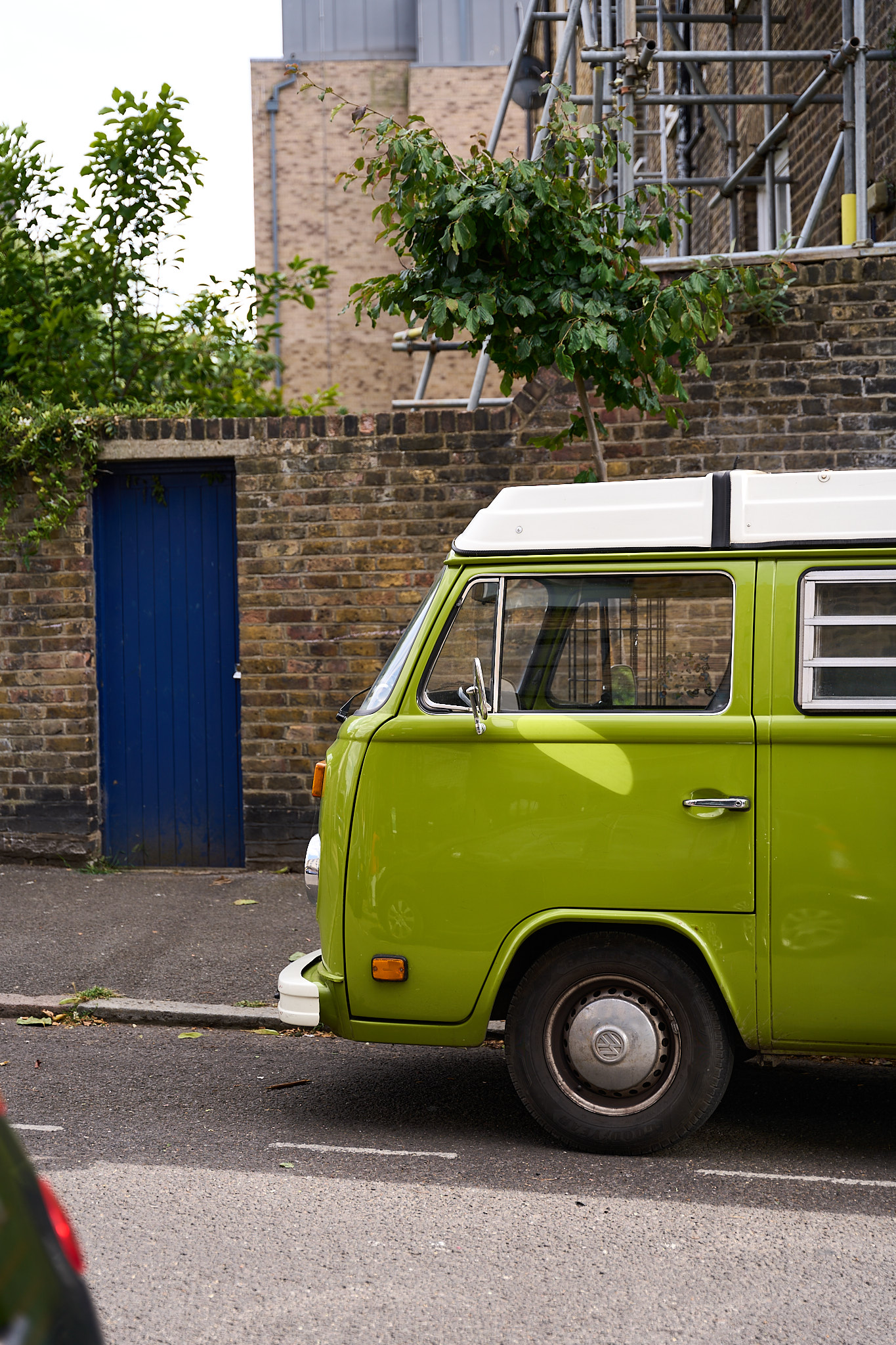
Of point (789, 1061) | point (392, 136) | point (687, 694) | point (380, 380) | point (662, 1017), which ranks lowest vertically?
point (789, 1061)

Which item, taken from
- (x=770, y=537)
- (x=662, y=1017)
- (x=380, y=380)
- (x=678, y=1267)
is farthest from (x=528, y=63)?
(x=380, y=380)

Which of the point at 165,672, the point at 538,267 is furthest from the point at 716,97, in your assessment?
the point at 165,672

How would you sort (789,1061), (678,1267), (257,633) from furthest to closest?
(257,633) → (789,1061) → (678,1267)

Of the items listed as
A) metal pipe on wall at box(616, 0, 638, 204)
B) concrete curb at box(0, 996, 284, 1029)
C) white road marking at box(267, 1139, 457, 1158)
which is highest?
metal pipe on wall at box(616, 0, 638, 204)

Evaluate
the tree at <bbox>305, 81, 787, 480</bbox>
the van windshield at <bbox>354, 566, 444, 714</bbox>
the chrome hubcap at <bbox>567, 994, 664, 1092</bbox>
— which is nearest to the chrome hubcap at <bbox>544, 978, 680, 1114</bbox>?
the chrome hubcap at <bbox>567, 994, 664, 1092</bbox>

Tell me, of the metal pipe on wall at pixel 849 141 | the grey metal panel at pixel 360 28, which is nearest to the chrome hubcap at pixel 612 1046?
the metal pipe on wall at pixel 849 141

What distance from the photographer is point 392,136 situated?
6223mm

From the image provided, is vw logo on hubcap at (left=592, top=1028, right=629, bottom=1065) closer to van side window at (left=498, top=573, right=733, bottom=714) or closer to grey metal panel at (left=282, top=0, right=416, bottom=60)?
van side window at (left=498, top=573, right=733, bottom=714)

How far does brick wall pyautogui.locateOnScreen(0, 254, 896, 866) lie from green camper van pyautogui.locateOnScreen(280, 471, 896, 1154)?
3864 mm

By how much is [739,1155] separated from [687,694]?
162 cm

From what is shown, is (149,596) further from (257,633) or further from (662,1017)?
(662,1017)

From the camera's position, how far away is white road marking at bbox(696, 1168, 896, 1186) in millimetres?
4172

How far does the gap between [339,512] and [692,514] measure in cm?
447

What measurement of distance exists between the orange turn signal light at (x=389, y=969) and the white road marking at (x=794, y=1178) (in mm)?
1182
